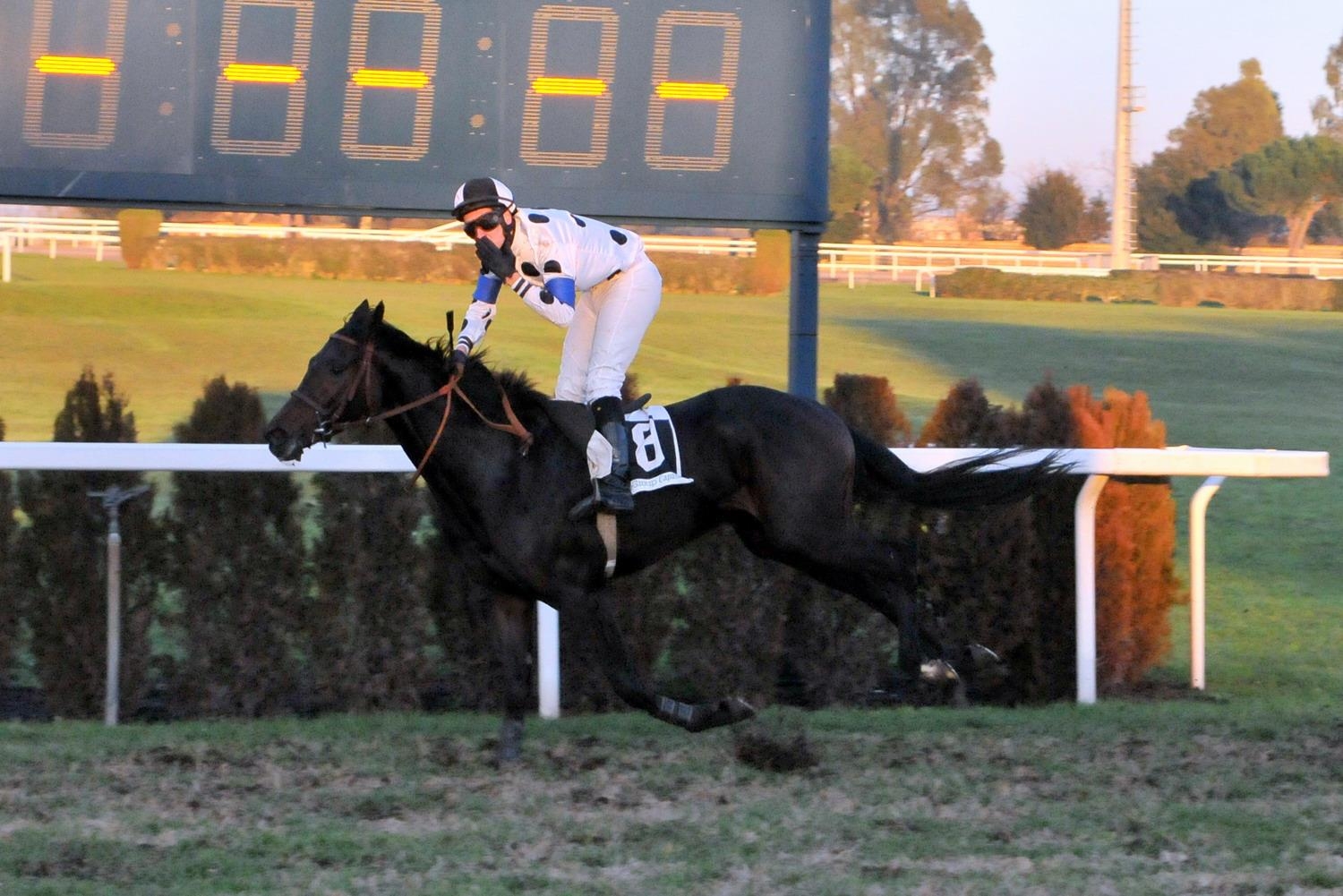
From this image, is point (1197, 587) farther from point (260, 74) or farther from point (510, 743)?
point (260, 74)

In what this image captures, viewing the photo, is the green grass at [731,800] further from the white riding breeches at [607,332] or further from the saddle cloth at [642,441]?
the white riding breeches at [607,332]

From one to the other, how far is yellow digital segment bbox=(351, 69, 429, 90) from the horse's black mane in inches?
50.6

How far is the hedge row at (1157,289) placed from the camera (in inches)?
979

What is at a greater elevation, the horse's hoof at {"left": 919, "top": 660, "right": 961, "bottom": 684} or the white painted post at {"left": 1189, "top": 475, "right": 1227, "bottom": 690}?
the white painted post at {"left": 1189, "top": 475, "right": 1227, "bottom": 690}

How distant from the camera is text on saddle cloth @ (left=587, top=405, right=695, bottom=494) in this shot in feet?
13.8

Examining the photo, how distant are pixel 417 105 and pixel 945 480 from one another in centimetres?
219

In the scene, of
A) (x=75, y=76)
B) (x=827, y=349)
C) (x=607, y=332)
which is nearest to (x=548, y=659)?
(x=607, y=332)

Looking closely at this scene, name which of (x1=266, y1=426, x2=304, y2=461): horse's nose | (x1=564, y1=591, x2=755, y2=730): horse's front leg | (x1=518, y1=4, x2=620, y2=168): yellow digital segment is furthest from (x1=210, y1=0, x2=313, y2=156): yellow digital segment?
(x1=564, y1=591, x2=755, y2=730): horse's front leg

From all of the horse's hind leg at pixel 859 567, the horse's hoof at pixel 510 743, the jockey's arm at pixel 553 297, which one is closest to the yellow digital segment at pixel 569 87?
the jockey's arm at pixel 553 297

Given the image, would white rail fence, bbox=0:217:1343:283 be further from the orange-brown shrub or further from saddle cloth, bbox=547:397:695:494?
saddle cloth, bbox=547:397:695:494

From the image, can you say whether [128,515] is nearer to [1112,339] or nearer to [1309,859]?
[1309,859]

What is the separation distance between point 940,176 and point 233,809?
31.9m

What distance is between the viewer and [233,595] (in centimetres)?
480

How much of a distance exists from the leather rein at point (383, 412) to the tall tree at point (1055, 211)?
97.7 feet
